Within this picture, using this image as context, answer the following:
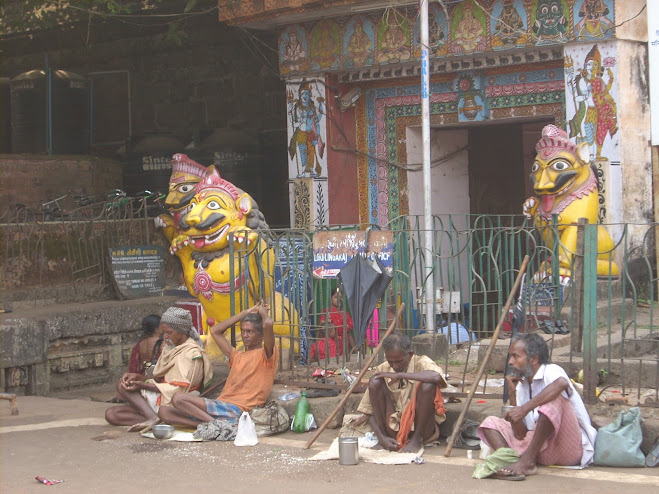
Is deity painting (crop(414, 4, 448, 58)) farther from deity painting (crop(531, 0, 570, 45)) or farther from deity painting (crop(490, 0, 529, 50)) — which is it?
deity painting (crop(531, 0, 570, 45))

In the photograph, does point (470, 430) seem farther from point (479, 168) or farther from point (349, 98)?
point (479, 168)

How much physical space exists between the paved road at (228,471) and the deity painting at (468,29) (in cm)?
587

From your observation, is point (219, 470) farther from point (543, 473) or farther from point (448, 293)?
point (448, 293)

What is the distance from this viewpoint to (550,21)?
11.6 metres

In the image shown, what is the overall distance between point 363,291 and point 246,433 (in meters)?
1.56

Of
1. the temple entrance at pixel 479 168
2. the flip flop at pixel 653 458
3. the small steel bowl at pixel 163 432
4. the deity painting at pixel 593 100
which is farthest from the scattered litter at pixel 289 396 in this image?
the temple entrance at pixel 479 168

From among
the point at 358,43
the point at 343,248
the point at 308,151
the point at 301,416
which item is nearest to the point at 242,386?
the point at 301,416

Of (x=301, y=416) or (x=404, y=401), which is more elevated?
(x=404, y=401)

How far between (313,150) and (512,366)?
7.02 m

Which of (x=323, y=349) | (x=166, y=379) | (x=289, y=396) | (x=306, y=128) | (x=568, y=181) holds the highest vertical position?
(x=306, y=128)

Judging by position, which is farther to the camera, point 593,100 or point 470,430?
point 593,100

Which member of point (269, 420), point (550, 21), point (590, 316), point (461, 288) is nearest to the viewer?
point (590, 316)

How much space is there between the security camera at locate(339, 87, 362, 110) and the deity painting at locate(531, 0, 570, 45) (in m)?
2.85

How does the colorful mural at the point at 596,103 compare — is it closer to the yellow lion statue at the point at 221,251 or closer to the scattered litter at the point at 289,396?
the yellow lion statue at the point at 221,251
